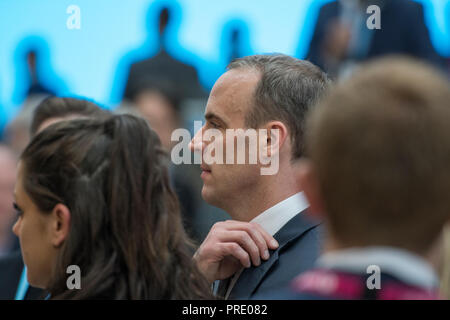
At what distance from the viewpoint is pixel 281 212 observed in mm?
2891

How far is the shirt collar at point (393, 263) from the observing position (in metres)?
1.33

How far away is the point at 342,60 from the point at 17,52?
319cm

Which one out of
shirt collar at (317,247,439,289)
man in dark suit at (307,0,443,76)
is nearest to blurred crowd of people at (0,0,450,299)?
shirt collar at (317,247,439,289)

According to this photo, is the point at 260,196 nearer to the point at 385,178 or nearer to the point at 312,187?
the point at 312,187

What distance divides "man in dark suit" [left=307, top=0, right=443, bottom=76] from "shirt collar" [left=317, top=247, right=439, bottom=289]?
151 inches

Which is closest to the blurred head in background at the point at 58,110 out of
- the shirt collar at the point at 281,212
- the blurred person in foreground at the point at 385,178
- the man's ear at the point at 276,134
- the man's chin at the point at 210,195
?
the man's chin at the point at 210,195

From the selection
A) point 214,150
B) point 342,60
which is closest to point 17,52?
point 342,60

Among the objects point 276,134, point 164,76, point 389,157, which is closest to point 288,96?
point 276,134

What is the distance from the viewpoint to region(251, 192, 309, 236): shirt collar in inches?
113

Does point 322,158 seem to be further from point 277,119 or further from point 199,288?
point 277,119

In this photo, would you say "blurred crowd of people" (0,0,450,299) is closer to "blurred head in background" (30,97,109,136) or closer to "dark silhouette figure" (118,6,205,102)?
"blurred head in background" (30,97,109,136)

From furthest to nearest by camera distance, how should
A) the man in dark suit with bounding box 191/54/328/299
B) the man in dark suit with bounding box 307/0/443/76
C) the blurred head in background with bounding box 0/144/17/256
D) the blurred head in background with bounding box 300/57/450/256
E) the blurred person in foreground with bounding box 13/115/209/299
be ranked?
1. the man in dark suit with bounding box 307/0/443/76
2. the blurred head in background with bounding box 0/144/17/256
3. the man in dark suit with bounding box 191/54/328/299
4. the blurred person in foreground with bounding box 13/115/209/299
5. the blurred head in background with bounding box 300/57/450/256

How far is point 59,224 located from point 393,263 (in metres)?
1.27
